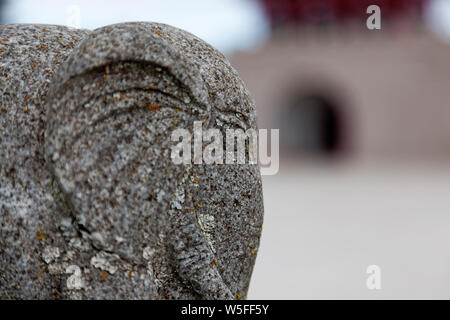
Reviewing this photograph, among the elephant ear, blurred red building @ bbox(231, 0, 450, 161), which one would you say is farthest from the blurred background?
the elephant ear

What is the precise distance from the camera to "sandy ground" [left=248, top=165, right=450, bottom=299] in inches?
199

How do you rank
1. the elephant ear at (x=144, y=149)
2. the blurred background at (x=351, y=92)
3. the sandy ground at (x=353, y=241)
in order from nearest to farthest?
the elephant ear at (x=144, y=149), the sandy ground at (x=353, y=241), the blurred background at (x=351, y=92)

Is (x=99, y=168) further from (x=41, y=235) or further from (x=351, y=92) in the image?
(x=351, y=92)

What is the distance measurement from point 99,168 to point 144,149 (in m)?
0.17

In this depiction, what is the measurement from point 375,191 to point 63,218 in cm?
1163

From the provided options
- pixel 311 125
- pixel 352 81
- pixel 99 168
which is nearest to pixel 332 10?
pixel 352 81

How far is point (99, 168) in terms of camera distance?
1928 millimetres

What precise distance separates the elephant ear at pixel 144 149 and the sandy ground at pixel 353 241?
2769 millimetres

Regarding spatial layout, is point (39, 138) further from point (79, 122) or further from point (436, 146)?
point (436, 146)

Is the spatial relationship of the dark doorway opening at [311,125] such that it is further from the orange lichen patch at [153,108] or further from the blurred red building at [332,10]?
the orange lichen patch at [153,108]

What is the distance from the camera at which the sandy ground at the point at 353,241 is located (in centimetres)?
506

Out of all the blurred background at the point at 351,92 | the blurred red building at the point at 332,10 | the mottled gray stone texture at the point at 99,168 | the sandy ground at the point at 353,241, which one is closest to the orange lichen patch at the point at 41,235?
the mottled gray stone texture at the point at 99,168

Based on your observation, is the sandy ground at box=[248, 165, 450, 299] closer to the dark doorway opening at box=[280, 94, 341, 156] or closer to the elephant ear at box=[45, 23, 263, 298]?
the elephant ear at box=[45, 23, 263, 298]

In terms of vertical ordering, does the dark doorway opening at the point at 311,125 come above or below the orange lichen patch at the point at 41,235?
below
